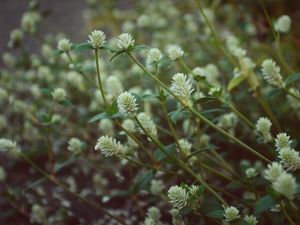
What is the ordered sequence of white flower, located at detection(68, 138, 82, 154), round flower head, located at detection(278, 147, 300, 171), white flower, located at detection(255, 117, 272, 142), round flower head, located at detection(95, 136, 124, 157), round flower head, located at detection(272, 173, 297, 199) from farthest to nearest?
white flower, located at detection(68, 138, 82, 154) → white flower, located at detection(255, 117, 272, 142) → round flower head, located at detection(95, 136, 124, 157) → round flower head, located at detection(278, 147, 300, 171) → round flower head, located at detection(272, 173, 297, 199)

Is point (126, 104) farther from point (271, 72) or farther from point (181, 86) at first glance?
point (271, 72)

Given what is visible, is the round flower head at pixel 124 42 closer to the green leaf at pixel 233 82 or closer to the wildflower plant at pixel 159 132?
the wildflower plant at pixel 159 132

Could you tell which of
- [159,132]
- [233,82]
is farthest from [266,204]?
[159,132]

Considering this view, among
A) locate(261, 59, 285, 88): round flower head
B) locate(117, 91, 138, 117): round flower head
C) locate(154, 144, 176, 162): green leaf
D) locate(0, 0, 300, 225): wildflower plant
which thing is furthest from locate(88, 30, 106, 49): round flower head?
locate(261, 59, 285, 88): round flower head

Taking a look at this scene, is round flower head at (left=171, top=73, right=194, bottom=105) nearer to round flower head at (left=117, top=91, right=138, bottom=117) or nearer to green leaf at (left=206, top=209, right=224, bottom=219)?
round flower head at (left=117, top=91, right=138, bottom=117)

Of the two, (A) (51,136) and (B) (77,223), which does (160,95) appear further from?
(A) (51,136)

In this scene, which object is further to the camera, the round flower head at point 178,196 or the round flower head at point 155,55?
the round flower head at point 155,55

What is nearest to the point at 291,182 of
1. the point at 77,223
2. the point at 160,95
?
the point at 160,95

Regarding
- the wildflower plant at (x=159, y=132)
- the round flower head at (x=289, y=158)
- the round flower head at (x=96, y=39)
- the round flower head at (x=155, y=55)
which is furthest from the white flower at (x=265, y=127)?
the round flower head at (x=96, y=39)
